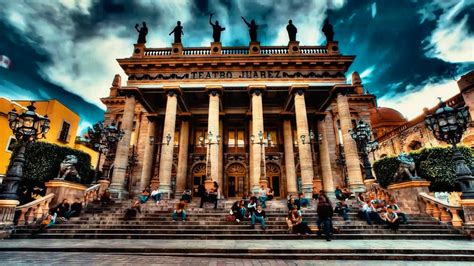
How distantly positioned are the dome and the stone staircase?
2696 centimetres

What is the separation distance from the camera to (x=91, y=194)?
1208 cm

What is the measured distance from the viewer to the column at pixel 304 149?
1441 centimetres

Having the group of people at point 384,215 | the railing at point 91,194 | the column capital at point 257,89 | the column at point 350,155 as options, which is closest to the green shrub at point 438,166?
the column at point 350,155

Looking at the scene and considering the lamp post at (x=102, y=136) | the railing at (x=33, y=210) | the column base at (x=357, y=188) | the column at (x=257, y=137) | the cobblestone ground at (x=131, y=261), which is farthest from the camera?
the column at (x=257, y=137)

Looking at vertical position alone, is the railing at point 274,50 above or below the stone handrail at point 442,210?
above

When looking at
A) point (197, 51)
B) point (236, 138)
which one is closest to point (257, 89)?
point (236, 138)

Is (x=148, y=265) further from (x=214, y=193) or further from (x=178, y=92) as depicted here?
(x=178, y=92)

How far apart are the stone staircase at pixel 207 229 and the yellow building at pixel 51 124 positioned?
44.4 feet

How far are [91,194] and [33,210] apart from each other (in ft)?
9.91

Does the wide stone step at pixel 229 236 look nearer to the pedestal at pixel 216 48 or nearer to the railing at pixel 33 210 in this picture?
the railing at pixel 33 210

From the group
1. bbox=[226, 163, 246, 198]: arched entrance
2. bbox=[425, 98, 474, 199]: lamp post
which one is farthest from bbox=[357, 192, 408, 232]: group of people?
bbox=[226, 163, 246, 198]: arched entrance

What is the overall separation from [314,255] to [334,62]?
15.2 meters

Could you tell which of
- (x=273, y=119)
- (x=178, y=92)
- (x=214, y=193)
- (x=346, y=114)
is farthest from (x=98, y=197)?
(x=346, y=114)

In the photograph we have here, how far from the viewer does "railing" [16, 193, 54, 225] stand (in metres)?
Answer: 8.65
